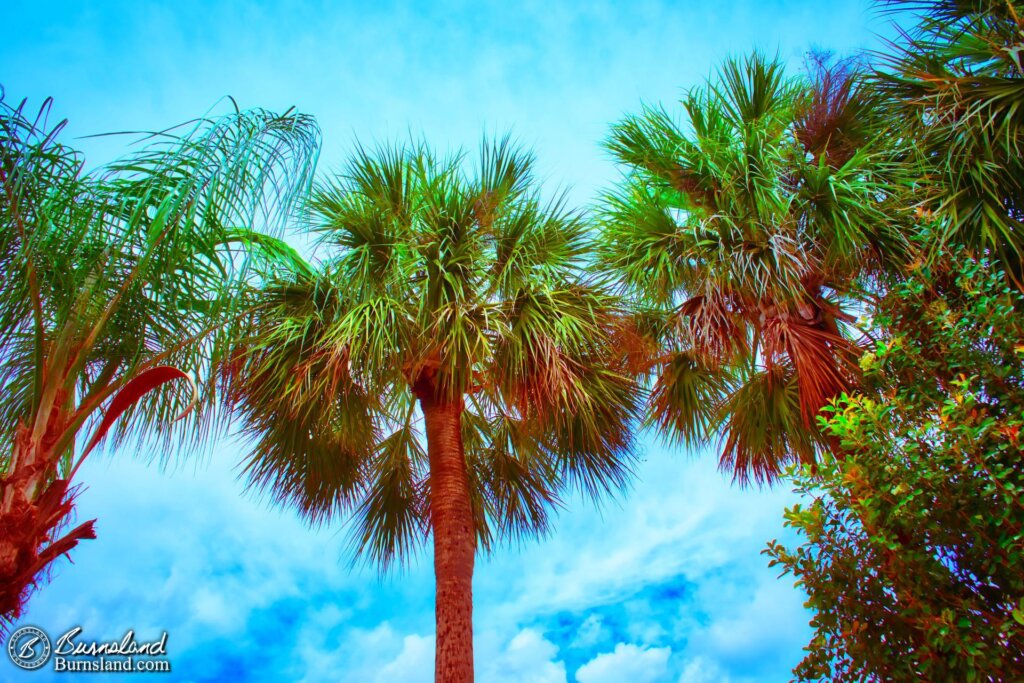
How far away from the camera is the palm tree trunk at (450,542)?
5.55 m

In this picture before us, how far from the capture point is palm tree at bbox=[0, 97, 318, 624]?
3.65 metres

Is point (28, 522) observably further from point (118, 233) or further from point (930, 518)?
point (930, 518)

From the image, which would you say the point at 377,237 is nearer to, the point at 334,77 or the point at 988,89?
the point at 988,89

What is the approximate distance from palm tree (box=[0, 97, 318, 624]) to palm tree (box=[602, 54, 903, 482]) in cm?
359

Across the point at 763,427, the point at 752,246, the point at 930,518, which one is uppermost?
the point at 752,246

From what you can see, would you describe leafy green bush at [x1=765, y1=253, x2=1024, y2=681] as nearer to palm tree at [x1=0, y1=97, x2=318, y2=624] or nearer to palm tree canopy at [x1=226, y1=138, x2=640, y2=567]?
palm tree canopy at [x1=226, y1=138, x2=640, y2=567]

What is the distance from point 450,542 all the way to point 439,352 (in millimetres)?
1524

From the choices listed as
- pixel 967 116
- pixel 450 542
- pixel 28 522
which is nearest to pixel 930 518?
pixel 967 116

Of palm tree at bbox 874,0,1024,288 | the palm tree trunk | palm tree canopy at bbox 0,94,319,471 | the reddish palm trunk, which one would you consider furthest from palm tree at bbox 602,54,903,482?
the reddish palm trunk

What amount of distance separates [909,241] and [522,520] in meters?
4.18

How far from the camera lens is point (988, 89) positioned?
505 cm

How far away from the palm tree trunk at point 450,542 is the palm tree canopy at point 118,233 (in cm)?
259

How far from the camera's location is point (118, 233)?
4.01 m

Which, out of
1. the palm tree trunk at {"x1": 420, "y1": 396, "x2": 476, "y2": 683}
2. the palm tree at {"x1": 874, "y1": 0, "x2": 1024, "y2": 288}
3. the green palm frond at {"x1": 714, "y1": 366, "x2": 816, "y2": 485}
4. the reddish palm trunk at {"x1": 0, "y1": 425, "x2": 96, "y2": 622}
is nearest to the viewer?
the reddish palm trunk at {"x1": 0, "y1": 425, "x2": 96, "y2": 622}
